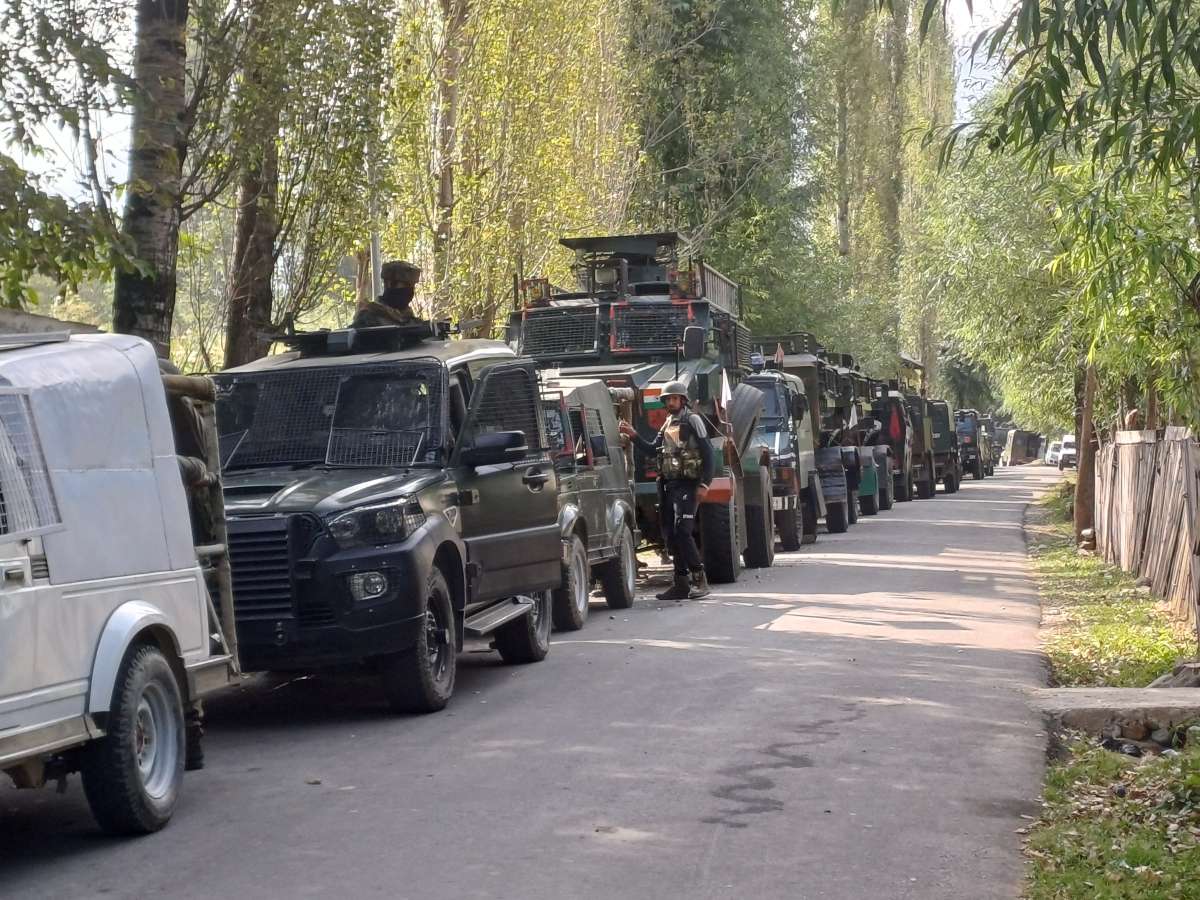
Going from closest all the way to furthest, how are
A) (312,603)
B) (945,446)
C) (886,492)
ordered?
(312,603)
(886,492)
(945,446)

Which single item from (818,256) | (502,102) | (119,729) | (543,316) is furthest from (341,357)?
(818,256)

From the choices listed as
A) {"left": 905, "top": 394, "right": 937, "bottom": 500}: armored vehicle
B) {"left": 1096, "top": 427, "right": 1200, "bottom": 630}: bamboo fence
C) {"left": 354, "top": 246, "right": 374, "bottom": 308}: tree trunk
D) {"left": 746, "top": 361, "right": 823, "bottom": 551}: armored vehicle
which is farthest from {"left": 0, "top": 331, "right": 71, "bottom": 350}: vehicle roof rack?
{"left": 905, "top": 394, "right": 937, "bottom": 500}: armored vehicle

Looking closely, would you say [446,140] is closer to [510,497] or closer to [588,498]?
[588,498]

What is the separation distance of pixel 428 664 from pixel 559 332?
10.5 m

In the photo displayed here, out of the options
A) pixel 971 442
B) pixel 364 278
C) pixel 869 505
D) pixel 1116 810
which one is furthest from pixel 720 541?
pixel 971 442

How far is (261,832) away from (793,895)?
2383mm

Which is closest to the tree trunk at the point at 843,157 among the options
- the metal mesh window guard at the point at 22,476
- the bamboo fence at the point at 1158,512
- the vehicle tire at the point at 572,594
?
the bamboo fence at the point at 1158,512

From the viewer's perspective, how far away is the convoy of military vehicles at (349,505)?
6.86 metres

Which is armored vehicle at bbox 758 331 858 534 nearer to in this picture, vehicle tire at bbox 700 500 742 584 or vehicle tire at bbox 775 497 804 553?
vehicle tire at bbox 775 497 804 553

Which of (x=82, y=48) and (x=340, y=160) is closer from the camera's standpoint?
(x=82, y=48)

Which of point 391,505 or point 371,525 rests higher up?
point 391,505

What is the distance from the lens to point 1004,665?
479 inches

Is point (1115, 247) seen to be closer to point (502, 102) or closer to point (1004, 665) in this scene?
point (1004, 665)

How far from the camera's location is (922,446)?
44406 millimetres
